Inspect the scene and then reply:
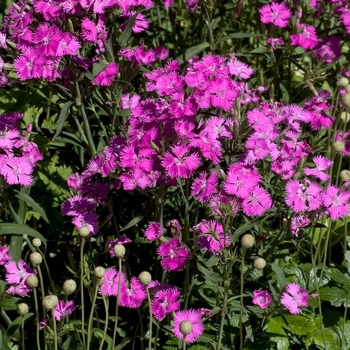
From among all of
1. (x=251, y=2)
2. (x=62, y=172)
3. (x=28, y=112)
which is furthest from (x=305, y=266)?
(x=251, y=2)

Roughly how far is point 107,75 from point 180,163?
1.76ft

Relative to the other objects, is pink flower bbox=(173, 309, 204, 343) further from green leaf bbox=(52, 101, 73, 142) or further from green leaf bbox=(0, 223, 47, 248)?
green leaf bbox=(52, 101, 73, 142)

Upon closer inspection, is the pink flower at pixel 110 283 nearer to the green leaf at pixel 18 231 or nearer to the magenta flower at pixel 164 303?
the magenta flower at pixel 164 303

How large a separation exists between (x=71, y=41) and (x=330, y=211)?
37.2 inches

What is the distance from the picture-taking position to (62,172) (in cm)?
294

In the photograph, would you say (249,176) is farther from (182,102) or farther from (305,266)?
(305,266)

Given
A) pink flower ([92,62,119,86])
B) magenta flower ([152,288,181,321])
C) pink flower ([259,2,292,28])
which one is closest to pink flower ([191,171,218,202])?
magenta flower ([152,288,181,321])

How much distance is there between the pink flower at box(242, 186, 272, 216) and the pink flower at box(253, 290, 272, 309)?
31cm

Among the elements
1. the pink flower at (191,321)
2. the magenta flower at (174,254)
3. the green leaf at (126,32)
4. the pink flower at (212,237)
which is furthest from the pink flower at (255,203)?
the green leaf at (126,32)

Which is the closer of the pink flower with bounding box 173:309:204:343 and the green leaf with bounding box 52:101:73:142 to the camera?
the pink flower with bounding box 173:309:204:343

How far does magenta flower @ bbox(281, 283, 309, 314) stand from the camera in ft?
7.30

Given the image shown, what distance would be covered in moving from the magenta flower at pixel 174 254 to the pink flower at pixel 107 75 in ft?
1.89

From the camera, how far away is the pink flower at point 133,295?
2.17 metres

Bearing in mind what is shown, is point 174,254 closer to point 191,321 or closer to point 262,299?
point 191,321
